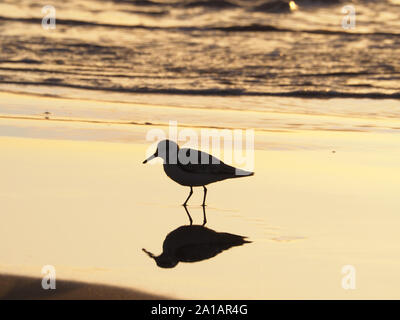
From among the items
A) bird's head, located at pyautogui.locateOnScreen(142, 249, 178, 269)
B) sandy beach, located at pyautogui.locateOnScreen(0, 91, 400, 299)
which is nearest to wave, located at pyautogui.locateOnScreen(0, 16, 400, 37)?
sandy beach, located at pyautogui.locateOnScreen(0, 91, 400, 299)

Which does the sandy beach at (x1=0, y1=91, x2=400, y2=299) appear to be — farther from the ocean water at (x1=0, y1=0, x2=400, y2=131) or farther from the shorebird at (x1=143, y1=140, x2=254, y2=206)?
the ocean water at (x1=0, y1=0, x2=400, y2=131)

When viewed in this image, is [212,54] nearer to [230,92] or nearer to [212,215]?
[230,92]

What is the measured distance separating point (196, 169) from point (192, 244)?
52.9 inches

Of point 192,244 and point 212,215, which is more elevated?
point 212,215

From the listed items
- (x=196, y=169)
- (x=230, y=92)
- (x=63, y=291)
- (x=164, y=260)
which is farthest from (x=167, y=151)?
(x=230, y=92)

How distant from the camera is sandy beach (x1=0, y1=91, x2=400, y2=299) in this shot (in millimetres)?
5676

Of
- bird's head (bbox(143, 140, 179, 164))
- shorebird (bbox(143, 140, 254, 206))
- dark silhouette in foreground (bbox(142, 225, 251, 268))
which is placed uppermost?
bird's head (bbox(143, 140, 179, 164))

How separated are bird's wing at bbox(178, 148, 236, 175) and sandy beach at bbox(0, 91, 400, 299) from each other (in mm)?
291

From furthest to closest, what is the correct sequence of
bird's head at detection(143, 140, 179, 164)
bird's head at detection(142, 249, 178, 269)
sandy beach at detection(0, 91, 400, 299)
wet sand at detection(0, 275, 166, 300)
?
1. bird's head at detection(143, 140, 179, 164)
2. bird's head at detection(142, 249, 178, 269)
3. sandy beach at detection(0, 91, 400, 299)
4. wet sand at detection(0, 275, 166, 300)

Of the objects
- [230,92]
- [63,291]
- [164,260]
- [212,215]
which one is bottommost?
[63,291]

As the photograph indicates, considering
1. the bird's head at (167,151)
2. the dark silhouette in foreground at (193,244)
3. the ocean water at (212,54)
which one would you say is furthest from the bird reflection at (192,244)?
the ocean water at (212,54)

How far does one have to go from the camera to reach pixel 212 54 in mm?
17391

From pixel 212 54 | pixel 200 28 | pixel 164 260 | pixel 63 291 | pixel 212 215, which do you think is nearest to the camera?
pixel 63 291

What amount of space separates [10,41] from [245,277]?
13297mm
